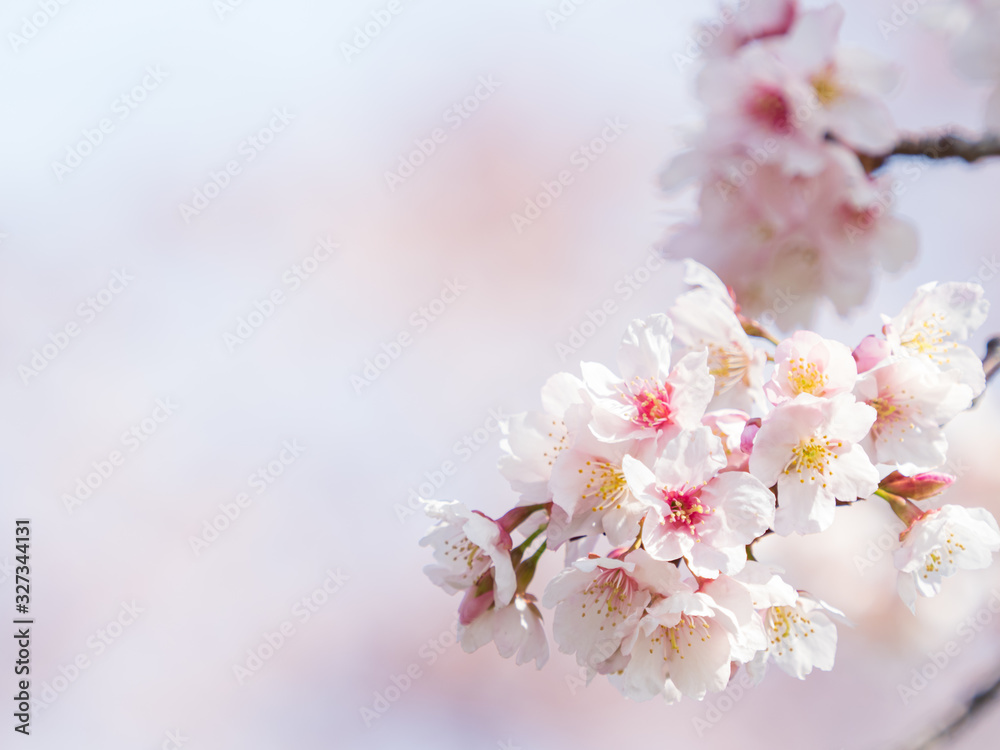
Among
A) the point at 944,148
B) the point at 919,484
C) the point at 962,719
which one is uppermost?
the point at 944,148

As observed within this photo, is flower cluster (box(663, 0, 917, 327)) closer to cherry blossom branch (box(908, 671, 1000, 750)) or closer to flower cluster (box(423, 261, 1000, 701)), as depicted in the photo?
flower cluster (box(423, 261, 1000, 701))

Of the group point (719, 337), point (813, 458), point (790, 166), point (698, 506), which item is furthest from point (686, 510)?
point (790, 166)

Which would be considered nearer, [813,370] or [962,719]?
[813,370]

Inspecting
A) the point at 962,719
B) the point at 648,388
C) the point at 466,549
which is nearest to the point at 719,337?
the point at 648,388

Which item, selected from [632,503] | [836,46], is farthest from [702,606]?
[836,46]

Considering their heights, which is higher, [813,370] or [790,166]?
[790,166]

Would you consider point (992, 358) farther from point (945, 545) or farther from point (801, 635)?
point (801, 635)

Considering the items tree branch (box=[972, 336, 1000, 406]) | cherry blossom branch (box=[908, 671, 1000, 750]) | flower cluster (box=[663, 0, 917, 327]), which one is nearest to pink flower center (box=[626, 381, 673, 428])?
flower cluster (box=[663, 0, 917, 327])

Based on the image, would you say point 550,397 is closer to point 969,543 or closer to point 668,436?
point 668,436
